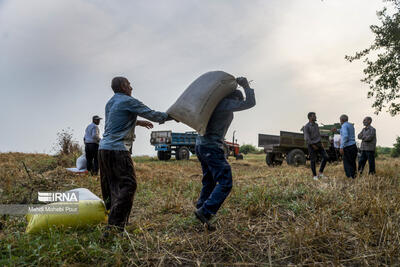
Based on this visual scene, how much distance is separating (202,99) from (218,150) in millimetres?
611

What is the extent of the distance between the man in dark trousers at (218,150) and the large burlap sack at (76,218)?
118 centimetres

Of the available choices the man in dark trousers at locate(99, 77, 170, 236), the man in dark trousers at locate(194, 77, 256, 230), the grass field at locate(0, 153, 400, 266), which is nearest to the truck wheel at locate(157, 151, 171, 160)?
the grass field at locate(0, 153, 400, 266)

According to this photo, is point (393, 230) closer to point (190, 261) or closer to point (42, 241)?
point (190, 261)

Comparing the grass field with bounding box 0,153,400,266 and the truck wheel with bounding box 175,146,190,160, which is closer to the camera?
the grass field with bounding box 0,153,400,266

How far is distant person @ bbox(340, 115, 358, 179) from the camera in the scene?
22.5ft

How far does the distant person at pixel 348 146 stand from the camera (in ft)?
22.5

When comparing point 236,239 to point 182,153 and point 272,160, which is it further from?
Result: point 182,153

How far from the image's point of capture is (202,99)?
10.3 feet

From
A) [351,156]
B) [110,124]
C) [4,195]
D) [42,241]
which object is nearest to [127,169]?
[110,124]

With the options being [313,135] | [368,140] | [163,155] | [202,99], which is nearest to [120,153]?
[202,99]

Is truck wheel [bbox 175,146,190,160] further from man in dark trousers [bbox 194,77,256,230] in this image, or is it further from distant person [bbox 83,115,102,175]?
man in dark trousers [bbox 194,77,256,230]

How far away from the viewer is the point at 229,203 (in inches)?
173

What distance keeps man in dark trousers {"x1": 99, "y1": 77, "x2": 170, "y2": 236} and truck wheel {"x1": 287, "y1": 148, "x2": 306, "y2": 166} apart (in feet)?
31.7

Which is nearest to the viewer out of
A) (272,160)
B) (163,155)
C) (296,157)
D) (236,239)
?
(236,239)
